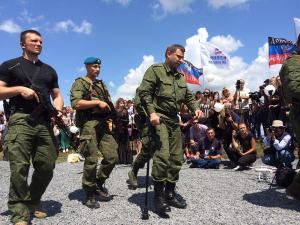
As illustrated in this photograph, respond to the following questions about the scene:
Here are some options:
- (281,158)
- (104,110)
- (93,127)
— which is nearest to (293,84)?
(104,110)

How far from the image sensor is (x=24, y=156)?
4934 mm

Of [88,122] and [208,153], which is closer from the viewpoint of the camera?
[88,122]

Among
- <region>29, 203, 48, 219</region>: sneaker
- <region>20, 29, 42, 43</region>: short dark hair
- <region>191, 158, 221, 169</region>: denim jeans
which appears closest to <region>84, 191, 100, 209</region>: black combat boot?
<region>29, 203, 48, 219</region>: sneaker

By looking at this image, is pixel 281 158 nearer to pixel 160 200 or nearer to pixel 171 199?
pixel 171 199

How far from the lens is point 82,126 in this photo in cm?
625

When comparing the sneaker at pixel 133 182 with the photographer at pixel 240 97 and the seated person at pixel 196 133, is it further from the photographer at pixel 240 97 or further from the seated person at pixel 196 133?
the photographer at pixel 240 97

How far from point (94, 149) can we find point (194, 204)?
5.85ft

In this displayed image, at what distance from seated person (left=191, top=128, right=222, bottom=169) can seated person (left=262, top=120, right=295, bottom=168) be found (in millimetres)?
2041

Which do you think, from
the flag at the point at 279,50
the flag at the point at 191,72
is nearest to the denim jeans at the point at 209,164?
the flag at the point at 279,50

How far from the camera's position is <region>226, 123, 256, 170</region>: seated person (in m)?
10.6

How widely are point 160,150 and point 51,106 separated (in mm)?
1648

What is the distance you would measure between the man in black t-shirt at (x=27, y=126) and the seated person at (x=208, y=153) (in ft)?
21.3

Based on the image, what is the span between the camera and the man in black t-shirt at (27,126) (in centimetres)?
486

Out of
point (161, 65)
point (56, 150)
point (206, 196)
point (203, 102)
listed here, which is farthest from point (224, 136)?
point (56, 150)
